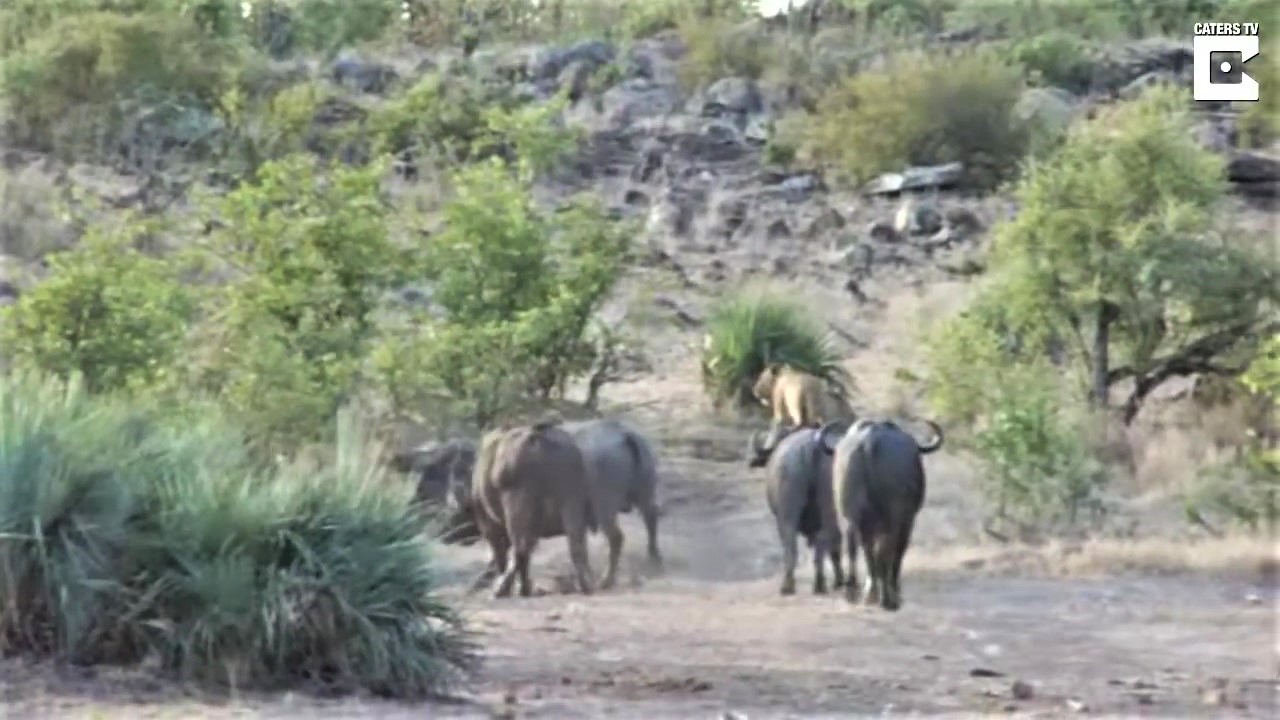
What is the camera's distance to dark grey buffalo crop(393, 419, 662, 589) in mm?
16406

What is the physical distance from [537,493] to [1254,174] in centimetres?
2567

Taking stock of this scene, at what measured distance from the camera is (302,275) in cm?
2102

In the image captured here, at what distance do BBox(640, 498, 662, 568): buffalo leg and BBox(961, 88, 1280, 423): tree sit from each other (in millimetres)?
7746

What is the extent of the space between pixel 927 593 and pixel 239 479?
6179mm

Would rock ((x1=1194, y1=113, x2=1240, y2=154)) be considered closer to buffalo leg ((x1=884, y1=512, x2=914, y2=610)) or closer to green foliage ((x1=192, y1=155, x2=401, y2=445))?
green foliage ((x1=192, y1=155, x2=401, y2=445))

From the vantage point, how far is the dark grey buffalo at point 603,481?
53.8ft

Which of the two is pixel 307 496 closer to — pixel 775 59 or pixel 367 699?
pixel 367 699

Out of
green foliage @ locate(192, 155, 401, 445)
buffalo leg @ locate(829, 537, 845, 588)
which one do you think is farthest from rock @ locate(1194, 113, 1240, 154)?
buffalo leg @ locate(829, 537, 845, 588)

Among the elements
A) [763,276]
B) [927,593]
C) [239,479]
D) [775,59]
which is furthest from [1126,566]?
[775,59]

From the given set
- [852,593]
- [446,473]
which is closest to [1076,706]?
[852,593]

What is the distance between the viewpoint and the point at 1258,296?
24578 mm

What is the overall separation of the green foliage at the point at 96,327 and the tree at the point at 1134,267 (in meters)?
9.35

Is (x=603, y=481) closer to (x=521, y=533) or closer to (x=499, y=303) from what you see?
(x=521, y=533)

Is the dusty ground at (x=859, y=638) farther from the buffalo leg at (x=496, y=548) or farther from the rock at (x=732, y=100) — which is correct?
the rock at (x=732, y=100)
